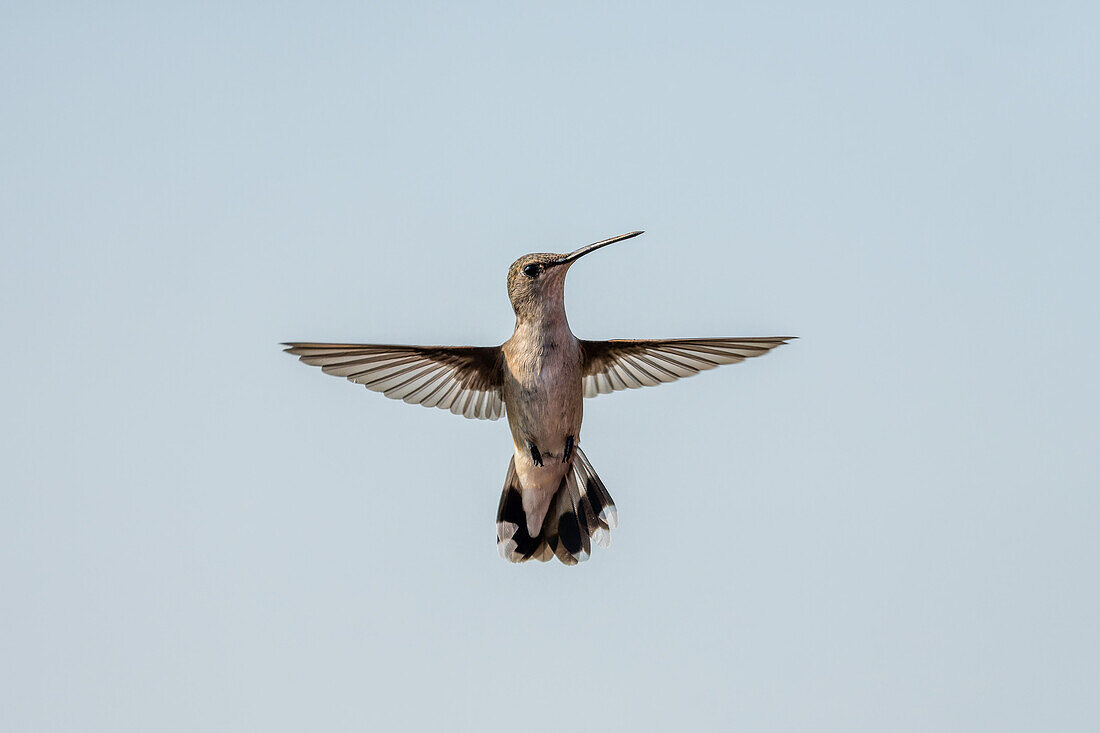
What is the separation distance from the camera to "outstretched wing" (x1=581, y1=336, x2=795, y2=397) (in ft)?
13.0

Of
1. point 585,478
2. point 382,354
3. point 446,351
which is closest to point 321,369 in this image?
point 382,354

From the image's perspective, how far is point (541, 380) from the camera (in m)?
3.87

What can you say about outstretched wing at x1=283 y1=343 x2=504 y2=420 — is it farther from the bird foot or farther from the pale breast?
the bird foot

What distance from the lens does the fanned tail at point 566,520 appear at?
14.1 ft

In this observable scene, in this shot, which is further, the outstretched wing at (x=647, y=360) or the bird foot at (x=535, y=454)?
the bird foot at (x=535, y=454)

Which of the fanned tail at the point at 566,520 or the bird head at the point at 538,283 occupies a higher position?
the bird head at the point at 538,283

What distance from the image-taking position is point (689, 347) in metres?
4.06

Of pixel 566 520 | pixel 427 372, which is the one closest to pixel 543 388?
pixel 427 372

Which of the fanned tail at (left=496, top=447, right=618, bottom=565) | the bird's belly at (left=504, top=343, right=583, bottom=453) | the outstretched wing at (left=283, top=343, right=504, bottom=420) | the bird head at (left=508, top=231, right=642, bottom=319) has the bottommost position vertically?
the fanned tail at (left=496, top=447, right=618, bottom=565)

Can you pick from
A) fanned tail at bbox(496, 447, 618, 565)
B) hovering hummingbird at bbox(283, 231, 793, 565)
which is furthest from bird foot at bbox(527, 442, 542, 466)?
fanned tail at bbox(496, 447, 618, 565)

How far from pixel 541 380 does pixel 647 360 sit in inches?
26.4

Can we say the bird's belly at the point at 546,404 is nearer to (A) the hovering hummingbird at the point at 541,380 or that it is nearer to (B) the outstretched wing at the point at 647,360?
(A) the hovering hummingbird at the point at 541,380

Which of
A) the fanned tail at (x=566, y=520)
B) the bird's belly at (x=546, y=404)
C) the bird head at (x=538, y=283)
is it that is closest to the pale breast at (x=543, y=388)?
the bird's belly at (x=546, y=404)

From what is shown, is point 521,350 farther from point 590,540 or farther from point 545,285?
point 590,540
